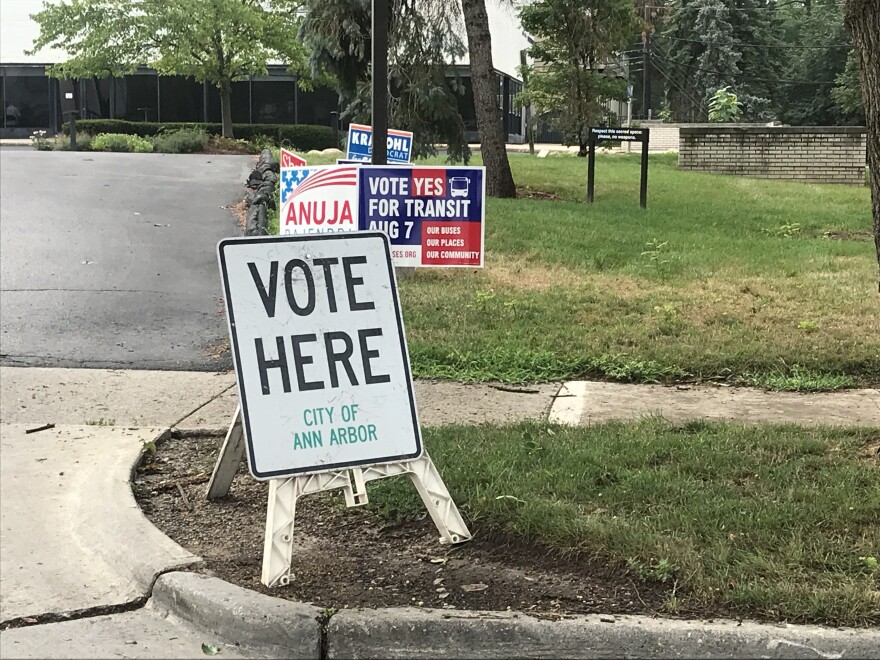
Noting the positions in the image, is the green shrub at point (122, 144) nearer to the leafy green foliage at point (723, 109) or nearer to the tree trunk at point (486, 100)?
the tree trunk at point (486, 100)

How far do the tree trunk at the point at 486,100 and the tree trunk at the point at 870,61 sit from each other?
436 inches

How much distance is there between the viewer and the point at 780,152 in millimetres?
22859

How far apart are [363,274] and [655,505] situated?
69.0 inches

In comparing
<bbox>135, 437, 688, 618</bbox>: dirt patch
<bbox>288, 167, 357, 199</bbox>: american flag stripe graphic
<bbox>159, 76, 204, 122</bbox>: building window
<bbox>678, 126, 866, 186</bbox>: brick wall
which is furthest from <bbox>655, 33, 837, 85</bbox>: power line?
<bbox>135, 437, 688, 618</bbox>: dirt patch

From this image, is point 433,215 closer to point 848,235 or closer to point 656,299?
point 656,299

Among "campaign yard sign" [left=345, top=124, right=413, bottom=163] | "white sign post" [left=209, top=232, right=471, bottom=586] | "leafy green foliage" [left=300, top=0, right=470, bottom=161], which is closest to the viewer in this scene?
"white sign post" [left=209, top=232, right=471, bottom=586]

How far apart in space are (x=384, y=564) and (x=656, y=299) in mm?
5833

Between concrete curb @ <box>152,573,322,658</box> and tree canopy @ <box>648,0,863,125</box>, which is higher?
tree canopy @ <box>648,0,863,125</box>

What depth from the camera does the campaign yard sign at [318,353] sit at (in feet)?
14.1

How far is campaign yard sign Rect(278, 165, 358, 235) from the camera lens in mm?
7648

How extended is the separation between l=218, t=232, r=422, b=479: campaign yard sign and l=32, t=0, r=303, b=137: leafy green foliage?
29.1 meters

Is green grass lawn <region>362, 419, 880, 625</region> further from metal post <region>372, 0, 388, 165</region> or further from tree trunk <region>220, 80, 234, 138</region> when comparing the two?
tree trunk <region>220, 80, 234, 138</region>

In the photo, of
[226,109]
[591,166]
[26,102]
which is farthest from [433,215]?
[26,102]

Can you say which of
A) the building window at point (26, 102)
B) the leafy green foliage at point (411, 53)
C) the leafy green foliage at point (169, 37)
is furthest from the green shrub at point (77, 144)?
the leafy green foliage at point (411, 53)
